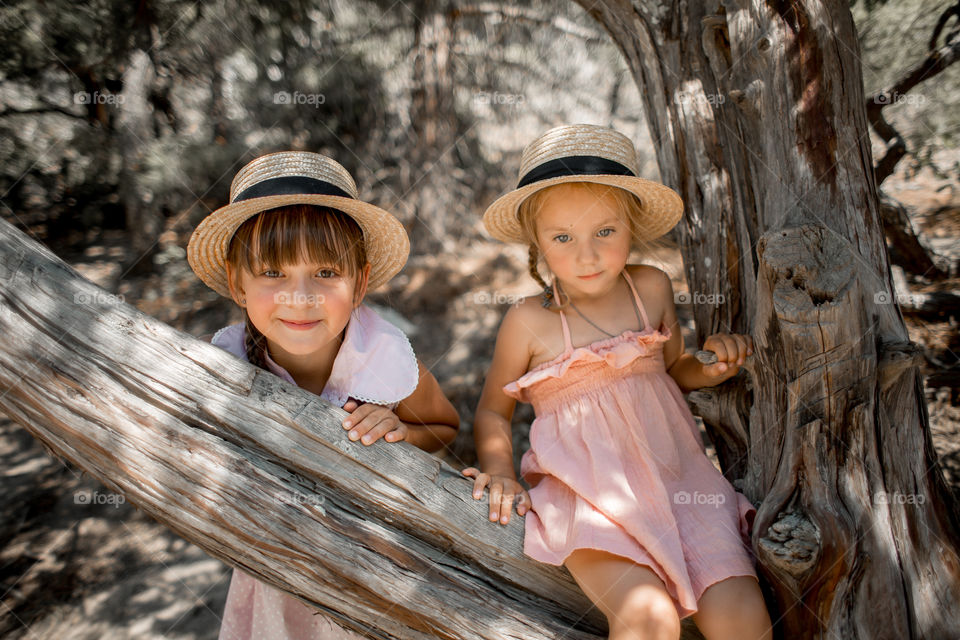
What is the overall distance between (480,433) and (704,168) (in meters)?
1.19

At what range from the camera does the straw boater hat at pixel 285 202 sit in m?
2.11

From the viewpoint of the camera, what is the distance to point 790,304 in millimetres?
1828

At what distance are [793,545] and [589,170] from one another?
48.3 inches

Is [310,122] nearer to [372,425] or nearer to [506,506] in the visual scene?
[372,425]

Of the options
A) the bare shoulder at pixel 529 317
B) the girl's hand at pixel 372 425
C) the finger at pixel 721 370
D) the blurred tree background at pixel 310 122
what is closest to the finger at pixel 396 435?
the girl's hand at pixel 372 425

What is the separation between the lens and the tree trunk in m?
1.85

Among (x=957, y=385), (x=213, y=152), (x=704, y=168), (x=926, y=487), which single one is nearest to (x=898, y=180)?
(x=957, y=385)

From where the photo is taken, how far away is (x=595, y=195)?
7.37 ft

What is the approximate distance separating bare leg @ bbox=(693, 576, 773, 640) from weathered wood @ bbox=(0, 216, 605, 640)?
12.8 inches

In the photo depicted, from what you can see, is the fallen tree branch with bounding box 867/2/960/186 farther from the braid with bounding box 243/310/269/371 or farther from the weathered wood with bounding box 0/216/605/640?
the braid with bounding box 243/310/269/371

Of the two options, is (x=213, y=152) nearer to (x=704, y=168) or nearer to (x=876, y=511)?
(x=704, y=168)

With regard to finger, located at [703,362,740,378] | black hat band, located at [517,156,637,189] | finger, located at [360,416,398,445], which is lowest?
finger, located at [360,416,398,445]

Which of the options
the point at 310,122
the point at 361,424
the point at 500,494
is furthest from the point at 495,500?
the point at 310,122

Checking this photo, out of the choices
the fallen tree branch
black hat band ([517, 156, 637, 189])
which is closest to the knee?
black hat band ([517, 156, 637, 189])
